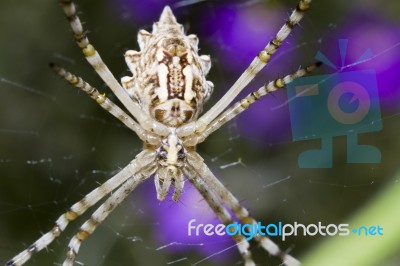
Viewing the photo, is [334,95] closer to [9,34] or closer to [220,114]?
[220,114]

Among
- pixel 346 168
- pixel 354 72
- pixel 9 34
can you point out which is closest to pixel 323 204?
pixel 346 168

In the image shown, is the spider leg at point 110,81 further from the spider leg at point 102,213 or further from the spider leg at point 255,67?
the spider leg at point 102,213

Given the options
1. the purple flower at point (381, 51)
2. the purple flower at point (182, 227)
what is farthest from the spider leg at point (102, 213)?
the purple flower at point (381, 51)

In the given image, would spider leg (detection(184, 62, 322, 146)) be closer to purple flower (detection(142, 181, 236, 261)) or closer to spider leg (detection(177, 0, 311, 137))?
spider leg (detection(177, 0, 311, 137))

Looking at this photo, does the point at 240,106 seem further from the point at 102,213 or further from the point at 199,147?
the point at 199,147

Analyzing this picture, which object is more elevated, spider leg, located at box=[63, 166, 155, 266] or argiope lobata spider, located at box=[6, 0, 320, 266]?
argiope lobata spider, located at box=[6, 0, 320, 266]

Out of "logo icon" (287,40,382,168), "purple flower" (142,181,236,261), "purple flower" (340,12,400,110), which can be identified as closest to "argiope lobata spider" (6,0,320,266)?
"purple flower" (142,181,236,261)
